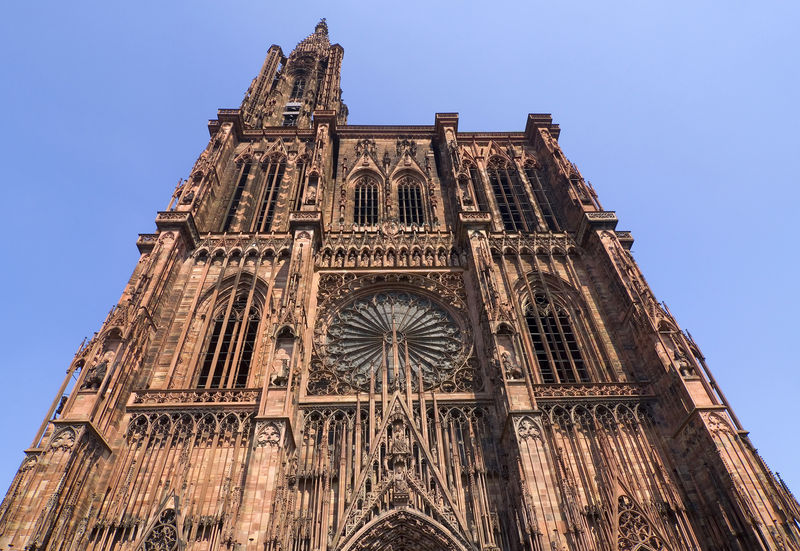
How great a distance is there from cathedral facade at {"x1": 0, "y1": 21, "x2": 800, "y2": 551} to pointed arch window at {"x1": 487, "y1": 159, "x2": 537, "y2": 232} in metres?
0.25

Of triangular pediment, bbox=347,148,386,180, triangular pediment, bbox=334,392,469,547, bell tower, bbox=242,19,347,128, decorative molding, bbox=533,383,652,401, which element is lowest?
triangular pediment, bbox=334,392,469,547

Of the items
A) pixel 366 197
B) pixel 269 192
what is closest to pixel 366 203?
pixel 366 197

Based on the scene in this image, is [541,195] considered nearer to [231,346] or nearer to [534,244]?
[534,244]

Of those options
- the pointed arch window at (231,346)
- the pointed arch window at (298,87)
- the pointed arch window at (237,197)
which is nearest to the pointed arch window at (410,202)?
the pointed arch window at (237,197)

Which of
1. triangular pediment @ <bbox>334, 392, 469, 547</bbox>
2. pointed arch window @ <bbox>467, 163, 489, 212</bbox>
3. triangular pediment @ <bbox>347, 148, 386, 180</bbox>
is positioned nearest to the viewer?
triangular pediment @ <bbox>334, 392, 469, 547</bbox>

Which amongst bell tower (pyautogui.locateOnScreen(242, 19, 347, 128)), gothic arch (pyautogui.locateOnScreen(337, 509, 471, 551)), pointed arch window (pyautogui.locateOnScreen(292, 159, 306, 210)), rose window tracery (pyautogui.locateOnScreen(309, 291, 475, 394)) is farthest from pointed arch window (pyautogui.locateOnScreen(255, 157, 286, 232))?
gothic arch (pyautogui.locateOnScreen(337, 509, 471, 551))

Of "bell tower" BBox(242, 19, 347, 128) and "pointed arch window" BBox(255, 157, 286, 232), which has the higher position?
"bell tower" BBox(242, 19, 347, 128)

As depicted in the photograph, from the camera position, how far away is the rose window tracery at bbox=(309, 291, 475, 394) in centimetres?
1962

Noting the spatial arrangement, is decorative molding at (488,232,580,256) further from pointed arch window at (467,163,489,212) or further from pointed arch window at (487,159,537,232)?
pointed arch window at (467,163,489,212)

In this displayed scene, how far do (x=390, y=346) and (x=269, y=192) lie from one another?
12.6 m

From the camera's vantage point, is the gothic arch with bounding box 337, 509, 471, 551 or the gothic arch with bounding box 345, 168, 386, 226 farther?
the gothic arch with bounding box 345, 168, 386, 226

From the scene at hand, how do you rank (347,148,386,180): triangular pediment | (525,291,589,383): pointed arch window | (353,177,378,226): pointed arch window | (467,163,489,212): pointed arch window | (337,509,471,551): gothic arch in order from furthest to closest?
(347,148,386,180): triangular pediment, (467,163,489,212): pointed arch window, (353,177,378,226): pointed arch window, (525,291,589,383): pointed arch window, (337,509,471,551): gothic arch

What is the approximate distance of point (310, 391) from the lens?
19203mm

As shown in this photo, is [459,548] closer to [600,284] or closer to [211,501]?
[211,501]
